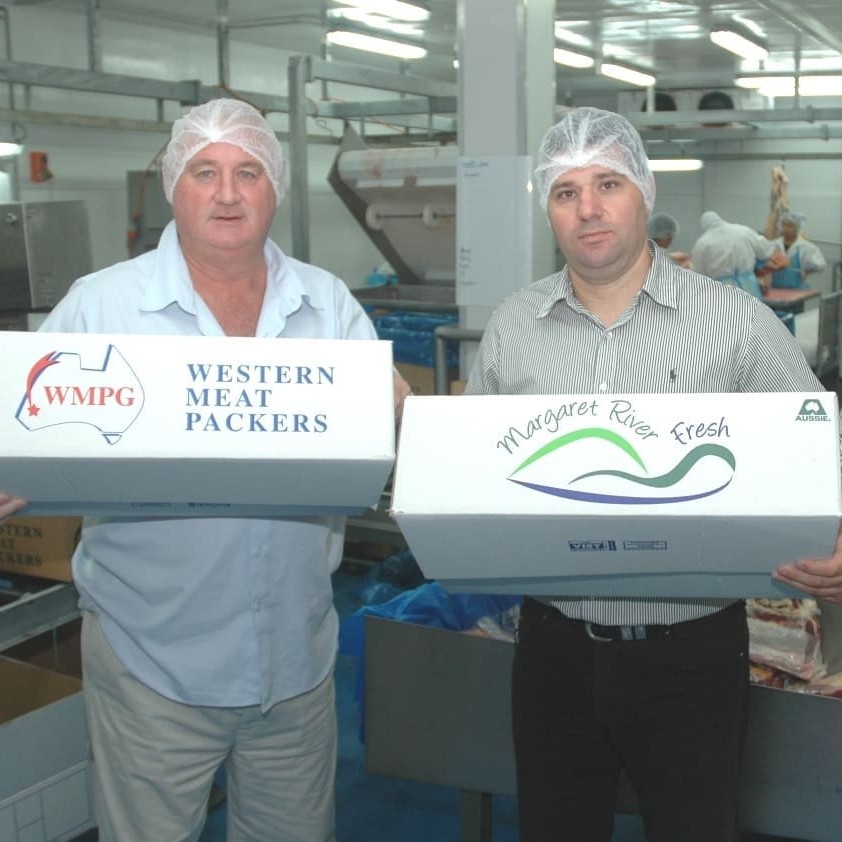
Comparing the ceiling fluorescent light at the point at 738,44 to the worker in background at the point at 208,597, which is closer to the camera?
the worker in background at the point at 208,597

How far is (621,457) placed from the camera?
1229 mm

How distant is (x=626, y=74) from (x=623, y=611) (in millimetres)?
8002

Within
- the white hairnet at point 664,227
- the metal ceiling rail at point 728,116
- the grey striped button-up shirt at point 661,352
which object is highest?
the metal ceiling rail at point 728,116

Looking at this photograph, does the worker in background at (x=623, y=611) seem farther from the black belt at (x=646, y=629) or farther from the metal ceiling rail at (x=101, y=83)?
the metal ceiling rail at (x=101, y=83)

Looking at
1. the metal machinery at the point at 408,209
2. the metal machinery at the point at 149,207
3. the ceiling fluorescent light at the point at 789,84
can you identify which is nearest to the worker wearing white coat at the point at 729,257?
the ceiling fluorescent light at the point at 789,84

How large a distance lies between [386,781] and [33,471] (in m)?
1.67

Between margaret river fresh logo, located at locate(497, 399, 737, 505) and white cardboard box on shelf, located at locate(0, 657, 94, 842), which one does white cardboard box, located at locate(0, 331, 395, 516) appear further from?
white cardboard box on shelf, located at locate(0, 657, 94, 842)

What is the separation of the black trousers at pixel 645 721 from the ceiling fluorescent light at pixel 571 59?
6957 mm

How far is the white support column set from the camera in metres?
3.23

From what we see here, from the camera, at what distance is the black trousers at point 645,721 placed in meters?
1.37

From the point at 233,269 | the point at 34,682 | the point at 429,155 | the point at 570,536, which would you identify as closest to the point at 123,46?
the point at 429,155

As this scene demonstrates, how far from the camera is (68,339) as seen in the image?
1.28 metres

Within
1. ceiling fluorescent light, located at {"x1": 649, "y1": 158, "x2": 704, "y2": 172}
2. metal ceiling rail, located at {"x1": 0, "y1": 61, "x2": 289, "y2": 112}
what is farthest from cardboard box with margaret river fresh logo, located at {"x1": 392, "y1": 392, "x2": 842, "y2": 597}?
ceiling fluorescent light, located at {"x1": 649, "y1": 158, "x2": 704, "y2": 172}

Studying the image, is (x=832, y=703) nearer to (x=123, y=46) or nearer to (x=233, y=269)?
(x=233, y=269)
